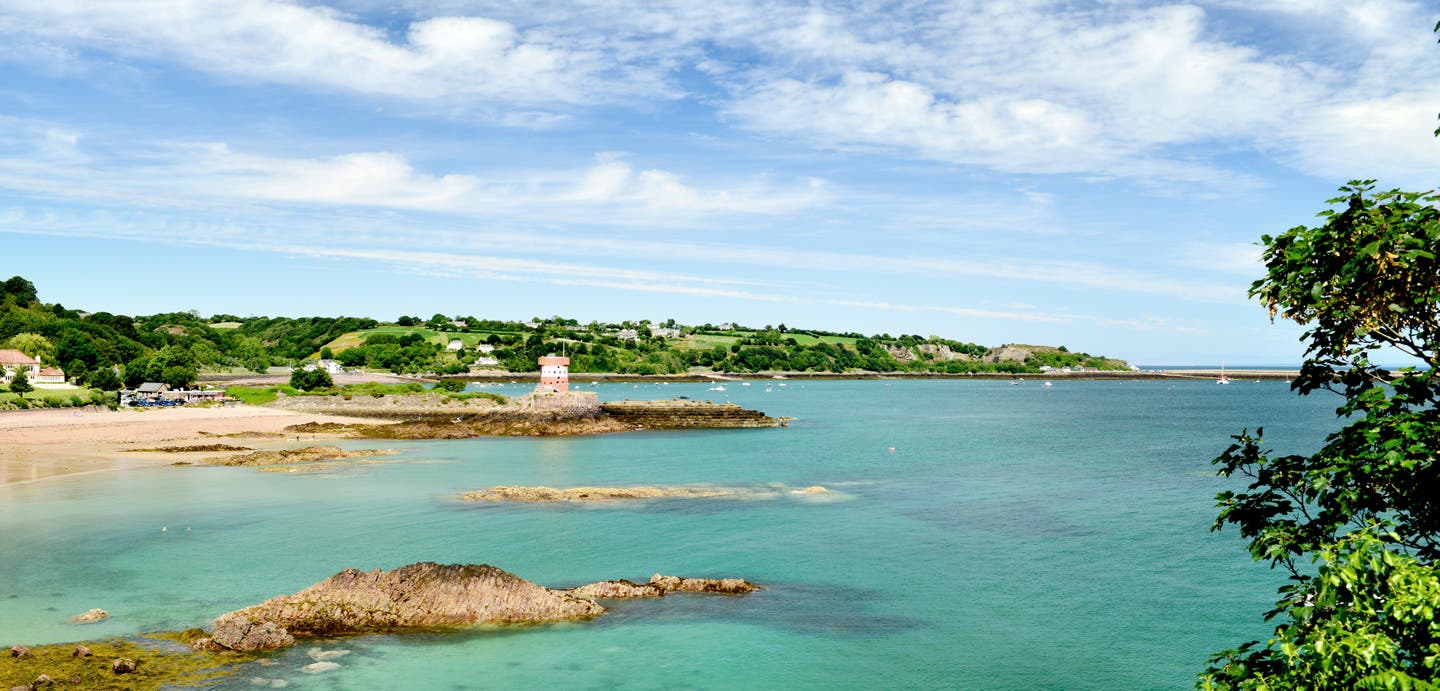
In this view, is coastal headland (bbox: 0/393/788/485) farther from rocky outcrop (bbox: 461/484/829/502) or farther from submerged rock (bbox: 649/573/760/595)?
submerged rock (bbox: 649/573/760/595)

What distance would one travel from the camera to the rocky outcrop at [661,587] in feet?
93.3

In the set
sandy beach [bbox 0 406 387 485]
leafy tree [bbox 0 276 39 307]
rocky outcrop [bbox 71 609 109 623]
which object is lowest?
sandy beach [bbox 0 406 387 485]

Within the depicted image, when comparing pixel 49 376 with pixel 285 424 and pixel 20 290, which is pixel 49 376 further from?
pixel 20 290

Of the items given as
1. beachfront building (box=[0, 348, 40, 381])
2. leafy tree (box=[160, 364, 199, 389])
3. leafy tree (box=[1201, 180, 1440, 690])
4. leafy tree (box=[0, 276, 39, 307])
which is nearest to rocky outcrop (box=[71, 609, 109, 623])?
leafy tree (box=[1201, 180, 1440, 690])

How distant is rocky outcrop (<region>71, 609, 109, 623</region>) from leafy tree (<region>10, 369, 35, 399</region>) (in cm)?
9592

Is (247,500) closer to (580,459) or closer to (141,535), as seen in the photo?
(141,535)

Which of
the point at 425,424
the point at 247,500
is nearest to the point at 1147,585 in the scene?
the point at 247,500

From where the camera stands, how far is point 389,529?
130 feet

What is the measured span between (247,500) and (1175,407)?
506ft

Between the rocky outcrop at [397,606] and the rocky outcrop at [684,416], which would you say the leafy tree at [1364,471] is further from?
the rocky outcrop at [684,416]

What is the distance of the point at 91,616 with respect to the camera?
2464 centimetres

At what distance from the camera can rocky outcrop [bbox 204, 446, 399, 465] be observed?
210 feet

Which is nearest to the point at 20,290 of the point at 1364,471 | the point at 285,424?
the point at 285,424

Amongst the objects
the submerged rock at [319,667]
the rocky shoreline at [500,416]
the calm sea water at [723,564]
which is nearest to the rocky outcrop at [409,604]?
the calm sea water at [723,564]
